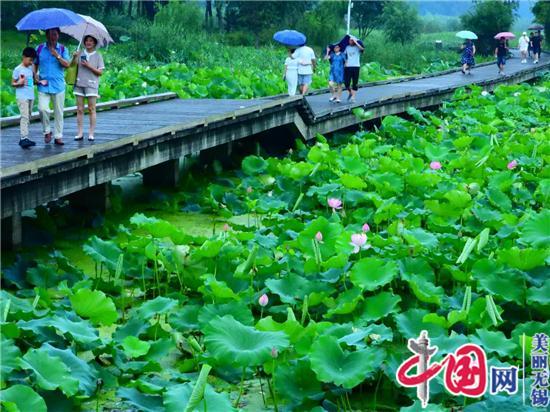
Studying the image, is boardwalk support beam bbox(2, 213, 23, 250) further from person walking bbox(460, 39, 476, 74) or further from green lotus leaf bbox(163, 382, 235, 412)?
person walking bbox(460, 39, 476, 74)

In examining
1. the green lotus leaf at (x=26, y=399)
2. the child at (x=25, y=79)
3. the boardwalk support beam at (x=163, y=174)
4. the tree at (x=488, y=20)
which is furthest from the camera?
the tree at (x=488, y=20)

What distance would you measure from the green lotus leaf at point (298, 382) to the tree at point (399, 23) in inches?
1266

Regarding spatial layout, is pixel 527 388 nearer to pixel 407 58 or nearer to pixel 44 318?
pixel 44 318

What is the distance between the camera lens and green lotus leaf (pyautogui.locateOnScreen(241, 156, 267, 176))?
8602 mm

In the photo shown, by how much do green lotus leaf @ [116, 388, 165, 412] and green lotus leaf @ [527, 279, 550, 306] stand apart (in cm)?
179

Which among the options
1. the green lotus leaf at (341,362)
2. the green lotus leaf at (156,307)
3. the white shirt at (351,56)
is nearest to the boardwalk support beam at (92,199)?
the green lotus leaf at (156,307)

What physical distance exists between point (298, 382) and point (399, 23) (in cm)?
3241

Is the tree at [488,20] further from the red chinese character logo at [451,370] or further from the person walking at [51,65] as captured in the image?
the red chinese character logo at [451,370]

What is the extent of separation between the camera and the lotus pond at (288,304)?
12.1ft

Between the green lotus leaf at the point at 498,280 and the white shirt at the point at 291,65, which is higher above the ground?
the white shirt at the point at 291,65

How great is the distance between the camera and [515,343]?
12.9 feet

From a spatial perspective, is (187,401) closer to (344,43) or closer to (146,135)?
(146,135)

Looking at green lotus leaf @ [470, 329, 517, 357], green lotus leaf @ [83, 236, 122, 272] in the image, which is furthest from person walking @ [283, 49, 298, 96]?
green lotus leaf @ [470, 329, 517, 357]

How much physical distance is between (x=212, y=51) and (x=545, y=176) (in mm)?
15523
